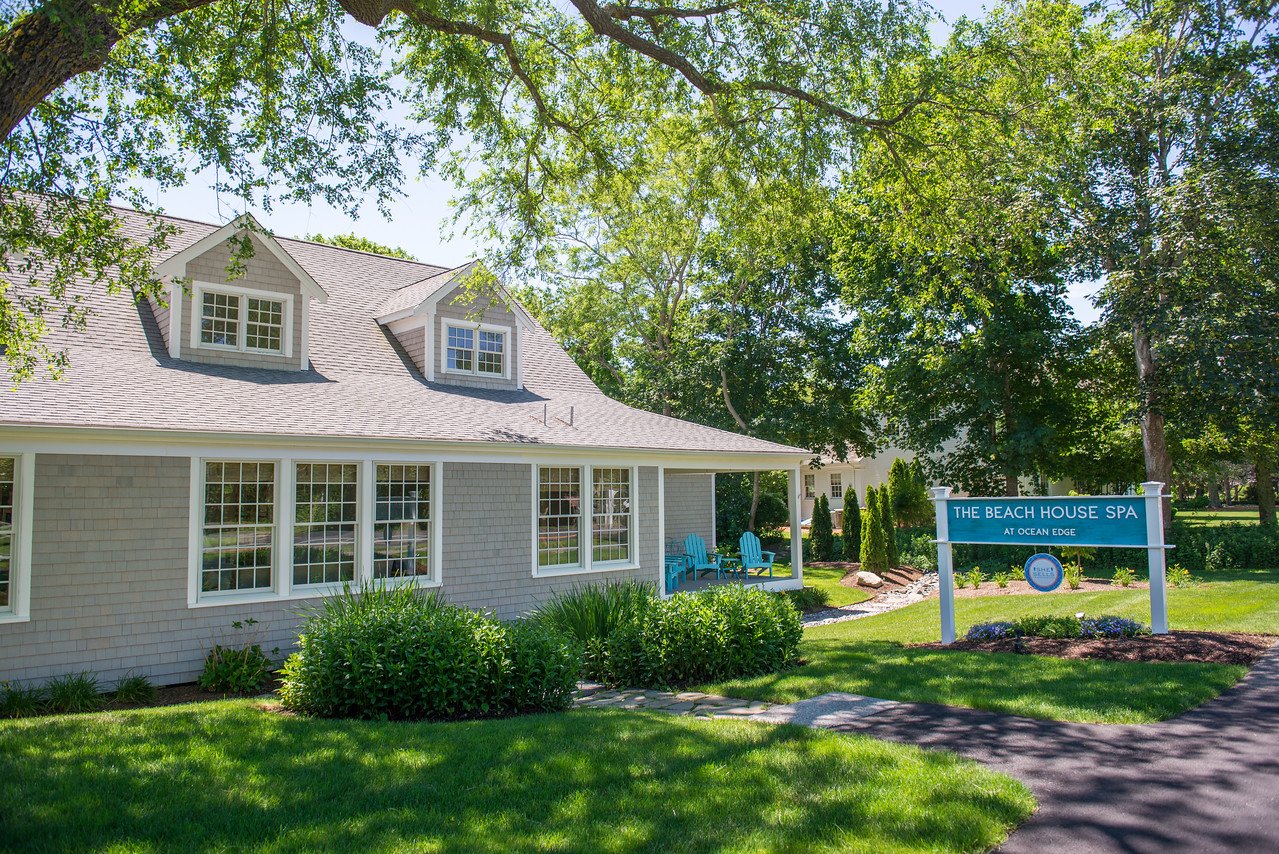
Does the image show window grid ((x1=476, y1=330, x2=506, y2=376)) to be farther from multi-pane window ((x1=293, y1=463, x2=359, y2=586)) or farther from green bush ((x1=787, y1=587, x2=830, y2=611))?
green bush ((x1=787, y1=587, x2=830, y2=611))

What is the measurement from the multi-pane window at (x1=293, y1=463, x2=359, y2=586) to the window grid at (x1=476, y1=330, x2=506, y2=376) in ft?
15.6

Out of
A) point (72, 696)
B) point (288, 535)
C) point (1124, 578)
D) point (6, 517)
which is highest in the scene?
point (6, 517)

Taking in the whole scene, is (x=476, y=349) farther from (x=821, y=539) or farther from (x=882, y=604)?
(x=821, y=539)

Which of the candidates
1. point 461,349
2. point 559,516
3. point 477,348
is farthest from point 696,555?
point 461,349

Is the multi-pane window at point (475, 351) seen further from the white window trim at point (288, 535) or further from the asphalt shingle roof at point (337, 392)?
the white window trim at point (288, 535)

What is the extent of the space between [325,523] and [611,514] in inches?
197

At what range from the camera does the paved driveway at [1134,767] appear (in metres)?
4.16

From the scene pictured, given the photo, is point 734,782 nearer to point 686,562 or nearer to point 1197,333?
point 686,562

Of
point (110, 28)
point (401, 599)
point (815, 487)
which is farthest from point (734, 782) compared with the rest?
point (815, 487)

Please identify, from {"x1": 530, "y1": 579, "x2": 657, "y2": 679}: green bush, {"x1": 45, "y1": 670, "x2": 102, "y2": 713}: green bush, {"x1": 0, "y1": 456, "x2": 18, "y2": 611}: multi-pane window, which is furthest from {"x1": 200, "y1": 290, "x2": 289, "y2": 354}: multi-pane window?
{"x1": 530, "y1": 579, "x2": 657, "y2": 679}: green bush

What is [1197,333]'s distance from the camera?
59.2ft

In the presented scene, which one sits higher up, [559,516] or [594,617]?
[559,516]

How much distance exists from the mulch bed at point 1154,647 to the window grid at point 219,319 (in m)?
11.3

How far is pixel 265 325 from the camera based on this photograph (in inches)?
518
